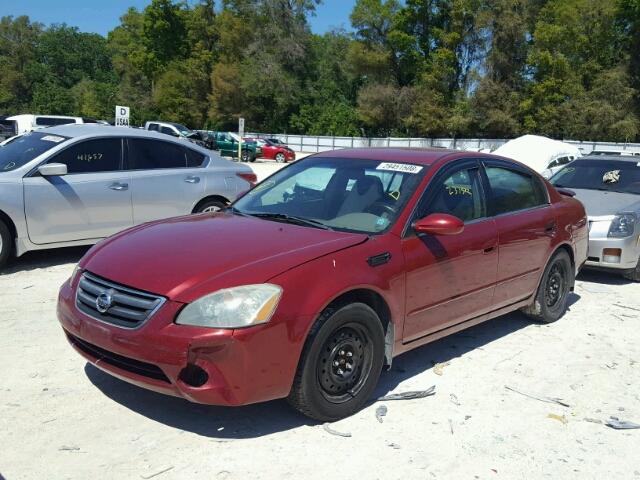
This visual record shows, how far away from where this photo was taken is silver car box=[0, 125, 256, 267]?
22.0ft

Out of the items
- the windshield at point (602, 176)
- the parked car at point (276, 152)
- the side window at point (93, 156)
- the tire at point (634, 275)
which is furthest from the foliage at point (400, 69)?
the side window at point (93, 156)

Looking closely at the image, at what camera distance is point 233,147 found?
3497 centimetres

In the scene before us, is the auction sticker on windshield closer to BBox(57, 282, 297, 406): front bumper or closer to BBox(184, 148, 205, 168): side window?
BBox(57, 282, 297, 406): front bumper

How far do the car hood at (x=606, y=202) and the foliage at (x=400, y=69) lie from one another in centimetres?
3868

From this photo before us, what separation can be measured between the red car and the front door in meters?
0.01

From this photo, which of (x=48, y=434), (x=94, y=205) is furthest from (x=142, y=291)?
(x=94, y=205)

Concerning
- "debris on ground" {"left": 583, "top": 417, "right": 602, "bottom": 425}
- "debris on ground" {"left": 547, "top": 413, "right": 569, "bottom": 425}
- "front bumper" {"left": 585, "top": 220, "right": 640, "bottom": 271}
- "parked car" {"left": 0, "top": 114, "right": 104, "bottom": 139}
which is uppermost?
"parked car" {"left": 0, "top": 114, "right": 104, "bottom": 139}

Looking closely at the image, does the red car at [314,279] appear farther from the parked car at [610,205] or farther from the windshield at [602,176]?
the windshield at [602,176]

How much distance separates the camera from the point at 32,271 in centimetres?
695

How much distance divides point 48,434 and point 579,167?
8.28 meters

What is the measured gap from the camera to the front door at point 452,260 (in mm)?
4148

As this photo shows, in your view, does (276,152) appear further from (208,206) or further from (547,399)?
(547,399)

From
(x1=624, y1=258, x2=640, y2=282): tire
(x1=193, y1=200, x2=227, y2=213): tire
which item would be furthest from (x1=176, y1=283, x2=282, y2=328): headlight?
(x1=624, y1=258, x2=640, y2=282): tire

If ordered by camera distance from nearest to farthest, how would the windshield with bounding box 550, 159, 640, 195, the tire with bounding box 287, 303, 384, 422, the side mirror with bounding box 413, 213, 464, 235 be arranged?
the tire with bounding box 287, 303, 384, 422
the side mirror with bounding box 413, 213, 464, 235
the windshield with bounding box 550, 159, 640, 195
